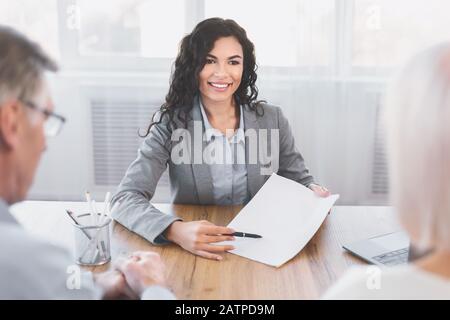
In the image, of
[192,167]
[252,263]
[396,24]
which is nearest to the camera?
[252,263]

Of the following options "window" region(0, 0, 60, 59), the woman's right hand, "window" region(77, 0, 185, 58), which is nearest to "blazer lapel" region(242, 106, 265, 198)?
the woman's right hand

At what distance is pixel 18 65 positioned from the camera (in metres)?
0.82

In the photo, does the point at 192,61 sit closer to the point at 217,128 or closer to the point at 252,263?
the point at 217,128

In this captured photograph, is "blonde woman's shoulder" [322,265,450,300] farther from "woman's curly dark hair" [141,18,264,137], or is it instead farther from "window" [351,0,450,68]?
"window" [351,0,450,68]

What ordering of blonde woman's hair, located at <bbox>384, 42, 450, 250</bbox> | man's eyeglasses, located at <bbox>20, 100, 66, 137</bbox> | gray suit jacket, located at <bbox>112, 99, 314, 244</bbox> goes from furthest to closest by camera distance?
gray suit jacket, located at <bbox>112, 99, 314, 244</bbox> → man's eyeglasses, located at <bbox>20, 100, 66, 137</bbox> → blonde woman's hair, located at <bbox>384, 42, 450, 250</bbox>

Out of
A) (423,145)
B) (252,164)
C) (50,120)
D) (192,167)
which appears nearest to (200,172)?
(192,167)

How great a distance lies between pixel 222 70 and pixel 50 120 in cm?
102

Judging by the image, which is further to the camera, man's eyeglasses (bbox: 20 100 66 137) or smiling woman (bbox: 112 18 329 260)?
smiling woman (bbox: 112 18 329 260)

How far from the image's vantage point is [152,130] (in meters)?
1.83

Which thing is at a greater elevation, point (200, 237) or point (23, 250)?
point (23, 250)

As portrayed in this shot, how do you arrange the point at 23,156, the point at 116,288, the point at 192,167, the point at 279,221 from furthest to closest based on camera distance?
the point at 192,167 → the point at 279,221 → the point at 116,288 → the point at 23,156

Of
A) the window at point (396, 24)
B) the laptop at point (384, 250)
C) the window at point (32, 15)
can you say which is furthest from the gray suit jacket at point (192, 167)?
the window at point (32, 15)

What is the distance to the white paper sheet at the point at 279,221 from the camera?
1.32 m

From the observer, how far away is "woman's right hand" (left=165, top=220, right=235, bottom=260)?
131 cm
